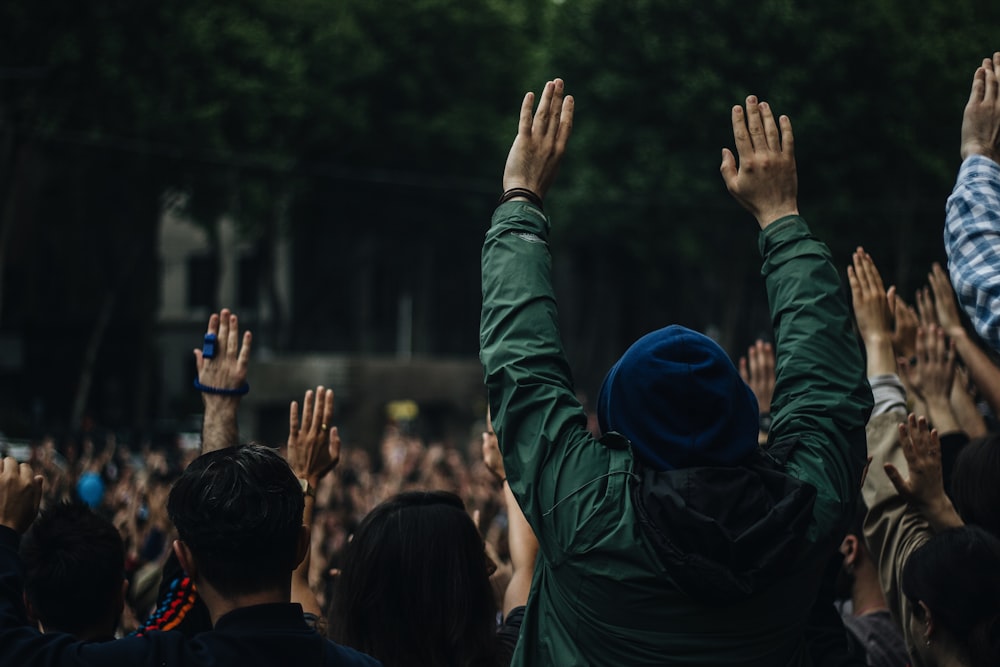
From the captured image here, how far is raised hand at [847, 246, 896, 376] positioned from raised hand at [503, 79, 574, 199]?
147 cm

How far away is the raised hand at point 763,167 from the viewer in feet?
8.96

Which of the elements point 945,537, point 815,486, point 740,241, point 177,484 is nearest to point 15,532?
point 177,484

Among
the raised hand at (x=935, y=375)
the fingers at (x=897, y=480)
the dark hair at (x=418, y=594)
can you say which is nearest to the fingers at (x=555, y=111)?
the dark hair at (x=418, y=594)

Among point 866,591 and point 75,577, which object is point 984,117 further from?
point 75,577

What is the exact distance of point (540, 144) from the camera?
9.05ft

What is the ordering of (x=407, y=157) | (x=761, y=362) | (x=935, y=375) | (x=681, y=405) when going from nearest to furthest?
(x=681, y=405) < (x=935, y=375) < (x=761, y=362) < (x=407, y=157)

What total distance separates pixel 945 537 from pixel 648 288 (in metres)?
37.4

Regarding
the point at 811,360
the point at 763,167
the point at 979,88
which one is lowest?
the point at 811,360

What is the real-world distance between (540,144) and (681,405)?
0.73 metres

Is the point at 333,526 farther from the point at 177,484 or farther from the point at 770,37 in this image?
the point at 770,37

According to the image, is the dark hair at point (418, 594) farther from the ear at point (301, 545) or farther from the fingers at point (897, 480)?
the fingers at point (897, 480)

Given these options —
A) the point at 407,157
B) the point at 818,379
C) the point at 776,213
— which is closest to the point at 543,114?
the point at 776,213

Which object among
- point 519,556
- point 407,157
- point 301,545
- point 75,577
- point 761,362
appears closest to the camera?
point 301,545

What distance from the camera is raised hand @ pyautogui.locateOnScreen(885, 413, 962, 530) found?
323 cm
